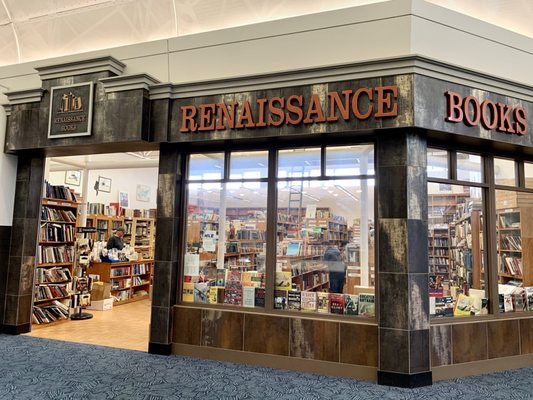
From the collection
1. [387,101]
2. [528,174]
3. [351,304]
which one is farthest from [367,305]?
[528,174]

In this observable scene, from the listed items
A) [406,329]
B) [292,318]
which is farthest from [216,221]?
[406,329]

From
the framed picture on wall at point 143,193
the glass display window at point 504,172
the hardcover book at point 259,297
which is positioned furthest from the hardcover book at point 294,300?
the framed picture on wall at point 143,193

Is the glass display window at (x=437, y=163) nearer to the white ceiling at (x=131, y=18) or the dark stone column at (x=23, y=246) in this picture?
the white ceiling at (x=131, y=18)

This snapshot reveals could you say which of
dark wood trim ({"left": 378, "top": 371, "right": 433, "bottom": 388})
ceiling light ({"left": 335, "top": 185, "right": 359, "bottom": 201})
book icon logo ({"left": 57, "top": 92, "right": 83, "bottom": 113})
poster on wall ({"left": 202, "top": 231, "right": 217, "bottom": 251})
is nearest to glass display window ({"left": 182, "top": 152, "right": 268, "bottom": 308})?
poster on wall ({"left": 202, "top": 231, "right": 217, "bottom": 251})

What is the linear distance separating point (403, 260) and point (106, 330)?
4.94 metres

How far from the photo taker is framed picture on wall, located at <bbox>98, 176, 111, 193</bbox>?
12.5 meters

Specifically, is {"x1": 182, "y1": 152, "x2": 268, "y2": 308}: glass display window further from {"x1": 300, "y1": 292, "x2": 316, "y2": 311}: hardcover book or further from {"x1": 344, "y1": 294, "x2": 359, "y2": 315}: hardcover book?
{"x1": 344, "y1": 294, "x2": 359, "y2": 315}: hardcover book

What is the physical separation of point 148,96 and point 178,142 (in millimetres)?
765

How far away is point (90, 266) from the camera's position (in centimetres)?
905

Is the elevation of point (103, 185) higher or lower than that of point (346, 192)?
higher

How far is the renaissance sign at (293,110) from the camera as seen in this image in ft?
13.9

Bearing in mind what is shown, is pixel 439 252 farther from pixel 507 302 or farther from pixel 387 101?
pixel 387 101

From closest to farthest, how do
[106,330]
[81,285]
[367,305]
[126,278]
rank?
1. [367,305]
2. [106,330]
3. [81,285]
4. [126,278]

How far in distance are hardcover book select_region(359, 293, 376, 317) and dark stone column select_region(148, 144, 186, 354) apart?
243 centimetres
